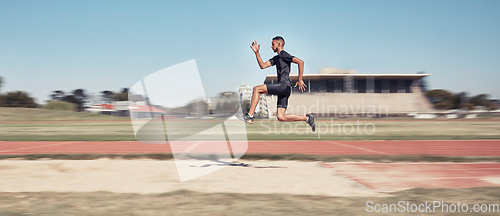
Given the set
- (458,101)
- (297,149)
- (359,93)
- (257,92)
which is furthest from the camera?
(458,101)

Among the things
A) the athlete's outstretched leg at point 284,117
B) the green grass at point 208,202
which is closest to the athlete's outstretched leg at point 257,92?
the athlete's outstretched leg at point 284,117

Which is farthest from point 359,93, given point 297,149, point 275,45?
point 275,45

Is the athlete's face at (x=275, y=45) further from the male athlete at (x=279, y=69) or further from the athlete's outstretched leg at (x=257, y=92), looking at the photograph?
the athlete's outstretched leg at (x=257, y=92)

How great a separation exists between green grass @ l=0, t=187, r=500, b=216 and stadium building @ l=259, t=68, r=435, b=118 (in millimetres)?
68355

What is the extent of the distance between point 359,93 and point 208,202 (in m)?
77.8

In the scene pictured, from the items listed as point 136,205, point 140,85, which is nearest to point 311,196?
point 136,205

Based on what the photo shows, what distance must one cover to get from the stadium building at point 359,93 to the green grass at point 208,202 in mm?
68355

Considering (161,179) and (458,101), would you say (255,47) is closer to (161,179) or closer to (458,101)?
(161,179)

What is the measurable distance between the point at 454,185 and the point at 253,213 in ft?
16.7

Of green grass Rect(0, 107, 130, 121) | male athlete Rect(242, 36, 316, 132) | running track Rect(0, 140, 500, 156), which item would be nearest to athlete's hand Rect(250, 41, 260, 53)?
male athlete Rect(242, 36, 316, 132)

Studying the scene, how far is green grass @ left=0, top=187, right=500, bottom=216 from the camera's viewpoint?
536cm

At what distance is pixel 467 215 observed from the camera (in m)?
5.05

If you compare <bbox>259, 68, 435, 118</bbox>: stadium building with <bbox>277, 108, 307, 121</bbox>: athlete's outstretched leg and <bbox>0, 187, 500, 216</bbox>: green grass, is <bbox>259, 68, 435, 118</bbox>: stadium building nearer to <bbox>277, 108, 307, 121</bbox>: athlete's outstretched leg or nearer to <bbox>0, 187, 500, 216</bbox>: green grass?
<bbox>277, 108, 307, 121</bbox>: athlete's outstretched leg

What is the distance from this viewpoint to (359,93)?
80188mm
